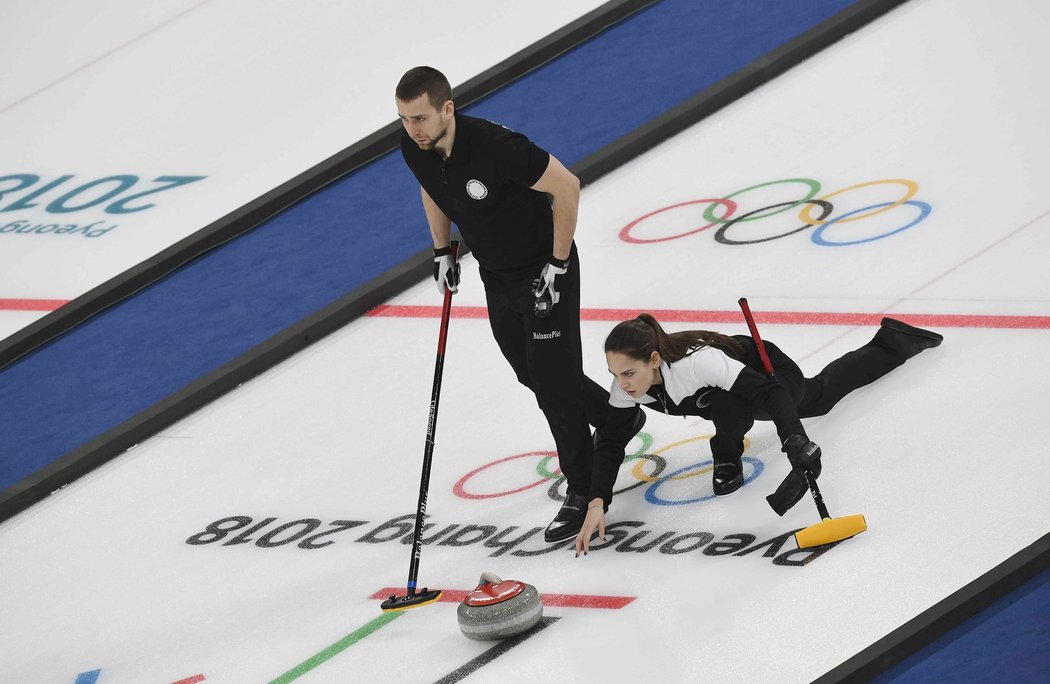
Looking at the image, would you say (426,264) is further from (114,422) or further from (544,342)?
(544,342)

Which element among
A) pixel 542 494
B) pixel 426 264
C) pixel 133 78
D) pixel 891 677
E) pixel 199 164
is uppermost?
pixel 133 78

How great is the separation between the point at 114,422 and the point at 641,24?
410 cm

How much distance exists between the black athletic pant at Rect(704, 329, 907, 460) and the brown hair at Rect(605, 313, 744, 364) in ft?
0.31

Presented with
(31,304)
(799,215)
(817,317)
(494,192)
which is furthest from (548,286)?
(31,304)

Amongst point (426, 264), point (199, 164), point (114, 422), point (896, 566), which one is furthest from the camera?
point (199, 164)

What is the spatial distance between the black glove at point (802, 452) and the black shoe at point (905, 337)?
0.90 meters

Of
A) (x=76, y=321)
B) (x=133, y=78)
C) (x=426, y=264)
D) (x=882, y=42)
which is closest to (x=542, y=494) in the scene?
(x=426, y=264)

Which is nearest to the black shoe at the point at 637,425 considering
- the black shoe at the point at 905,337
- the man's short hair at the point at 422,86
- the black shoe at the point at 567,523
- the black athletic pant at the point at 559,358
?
the black athletic pant at the point at 559,358

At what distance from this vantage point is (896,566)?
3.81 m

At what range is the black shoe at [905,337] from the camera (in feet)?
15.8

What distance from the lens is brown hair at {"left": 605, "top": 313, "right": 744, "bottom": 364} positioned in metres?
4.21

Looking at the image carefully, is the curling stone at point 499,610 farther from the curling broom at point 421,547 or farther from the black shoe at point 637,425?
the black shoe at point 637,425

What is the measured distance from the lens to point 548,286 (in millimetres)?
4203

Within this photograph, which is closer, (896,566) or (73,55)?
(896,566)
